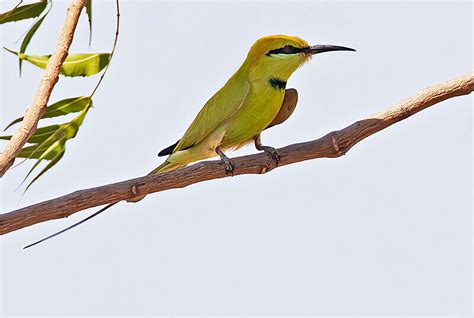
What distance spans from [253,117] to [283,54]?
0.76 feet

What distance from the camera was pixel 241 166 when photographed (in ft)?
7.06

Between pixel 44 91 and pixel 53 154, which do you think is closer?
pixel 44 91

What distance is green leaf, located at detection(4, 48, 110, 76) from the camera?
6.81 ft

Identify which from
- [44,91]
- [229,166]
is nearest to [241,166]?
[229,166]

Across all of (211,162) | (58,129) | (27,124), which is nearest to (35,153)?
(58,129)

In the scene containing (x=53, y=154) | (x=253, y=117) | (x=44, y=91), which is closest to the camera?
(x=44, y=91)

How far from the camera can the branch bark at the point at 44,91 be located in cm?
181

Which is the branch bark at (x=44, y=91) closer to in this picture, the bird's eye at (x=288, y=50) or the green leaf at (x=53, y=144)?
the green leaf at (x=53, y=144)

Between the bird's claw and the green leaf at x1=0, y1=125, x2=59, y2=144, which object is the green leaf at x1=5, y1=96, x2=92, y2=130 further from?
the bird's claw

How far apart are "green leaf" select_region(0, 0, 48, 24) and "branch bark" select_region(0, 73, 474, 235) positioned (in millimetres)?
486

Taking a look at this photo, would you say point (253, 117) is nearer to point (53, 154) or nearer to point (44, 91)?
point (53, 154)

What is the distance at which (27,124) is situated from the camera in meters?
1.82

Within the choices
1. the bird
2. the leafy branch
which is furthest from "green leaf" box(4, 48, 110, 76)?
the bird

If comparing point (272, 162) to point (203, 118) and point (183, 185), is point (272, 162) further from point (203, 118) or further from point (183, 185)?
point (203, 118)
